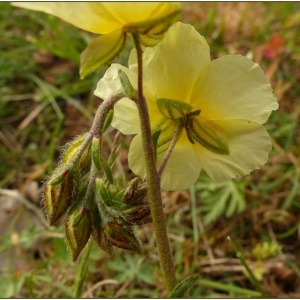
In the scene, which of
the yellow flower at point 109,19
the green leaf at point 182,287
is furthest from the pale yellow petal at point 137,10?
the green leaf at point 182,287

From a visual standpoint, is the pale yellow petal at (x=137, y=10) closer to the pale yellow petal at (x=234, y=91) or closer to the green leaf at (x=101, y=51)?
the green leaf at (x=101, y=51)

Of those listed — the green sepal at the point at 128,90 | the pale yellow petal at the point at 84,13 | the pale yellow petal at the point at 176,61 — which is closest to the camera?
the pale yellow petal at the point at 84,13

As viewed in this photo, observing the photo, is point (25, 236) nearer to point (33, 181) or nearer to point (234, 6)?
point (33, 181)

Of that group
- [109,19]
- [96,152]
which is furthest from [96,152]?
[109,19]

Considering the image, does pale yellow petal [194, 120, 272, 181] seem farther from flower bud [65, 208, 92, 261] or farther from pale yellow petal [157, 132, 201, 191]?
flower bud [65, 208, 92, 261]

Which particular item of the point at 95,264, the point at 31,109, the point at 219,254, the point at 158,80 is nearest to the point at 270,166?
the point at 219,254

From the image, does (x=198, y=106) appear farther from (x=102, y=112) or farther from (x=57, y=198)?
(x=57, y=198)
